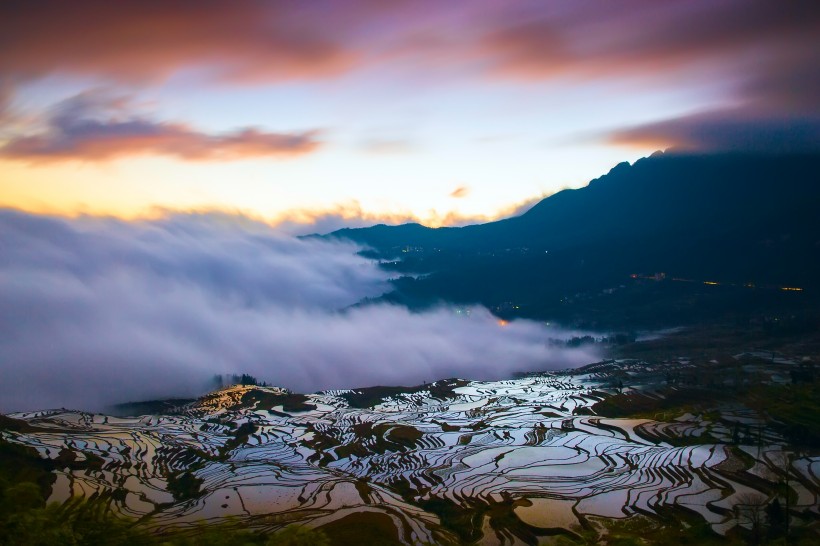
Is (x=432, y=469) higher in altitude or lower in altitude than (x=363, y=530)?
lower

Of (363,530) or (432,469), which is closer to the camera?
(363,530)

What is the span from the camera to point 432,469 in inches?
4818

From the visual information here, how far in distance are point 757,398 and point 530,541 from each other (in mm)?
99110

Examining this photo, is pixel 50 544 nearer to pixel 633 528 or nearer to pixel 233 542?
pixel 233 542

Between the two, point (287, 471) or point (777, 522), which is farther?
point (287, 471)

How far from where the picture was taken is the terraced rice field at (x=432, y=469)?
3676 inches

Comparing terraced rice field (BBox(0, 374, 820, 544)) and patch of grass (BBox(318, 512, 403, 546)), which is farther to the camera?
Answer: terraced rice field (BBox(0, 374, 820, 544))

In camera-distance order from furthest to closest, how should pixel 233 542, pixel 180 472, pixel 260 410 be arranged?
pixel 260 410
pixel 180 472
pixel 233 542

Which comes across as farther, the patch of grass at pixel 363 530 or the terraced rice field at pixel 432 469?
the terraced rice field at pixel 432 469

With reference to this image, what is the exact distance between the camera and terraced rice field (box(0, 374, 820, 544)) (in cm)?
9338

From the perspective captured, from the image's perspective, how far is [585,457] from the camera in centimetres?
12288

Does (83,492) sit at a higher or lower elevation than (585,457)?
higher

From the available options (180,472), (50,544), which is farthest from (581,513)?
(180,472)

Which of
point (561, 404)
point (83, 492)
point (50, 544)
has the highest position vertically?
point (50, 544)
